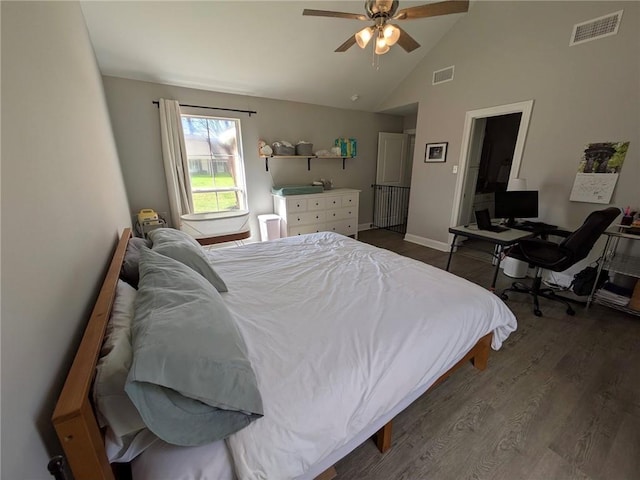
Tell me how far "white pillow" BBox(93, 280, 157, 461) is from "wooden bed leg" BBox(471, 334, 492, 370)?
187cm

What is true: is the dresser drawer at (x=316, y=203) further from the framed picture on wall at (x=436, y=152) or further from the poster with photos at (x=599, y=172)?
the poster with photos at (x=599, y=172)

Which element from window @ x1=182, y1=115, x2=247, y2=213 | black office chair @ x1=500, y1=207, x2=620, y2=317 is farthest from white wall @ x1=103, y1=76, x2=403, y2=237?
black office chair @ x1=500, y1=207, x2=620, y2=317

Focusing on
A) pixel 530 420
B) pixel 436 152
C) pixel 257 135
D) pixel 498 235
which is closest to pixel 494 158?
pixel 436 152

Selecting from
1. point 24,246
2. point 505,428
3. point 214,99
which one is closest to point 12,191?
point 24,246

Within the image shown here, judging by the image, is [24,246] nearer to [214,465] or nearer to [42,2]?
[214,465]

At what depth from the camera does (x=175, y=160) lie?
3.46 m

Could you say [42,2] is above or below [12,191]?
above

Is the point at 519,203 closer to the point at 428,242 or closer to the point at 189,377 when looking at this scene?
the point at 428,242

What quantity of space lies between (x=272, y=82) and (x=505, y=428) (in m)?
4.35

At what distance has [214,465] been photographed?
765 mm

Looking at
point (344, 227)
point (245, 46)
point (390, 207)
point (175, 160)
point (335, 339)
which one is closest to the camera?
point (335, 339)

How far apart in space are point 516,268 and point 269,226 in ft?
11.3

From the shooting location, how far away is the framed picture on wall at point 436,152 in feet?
12.9

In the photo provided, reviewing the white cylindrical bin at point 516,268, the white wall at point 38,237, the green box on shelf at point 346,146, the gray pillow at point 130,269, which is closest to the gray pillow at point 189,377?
the white wall at point 38,237
